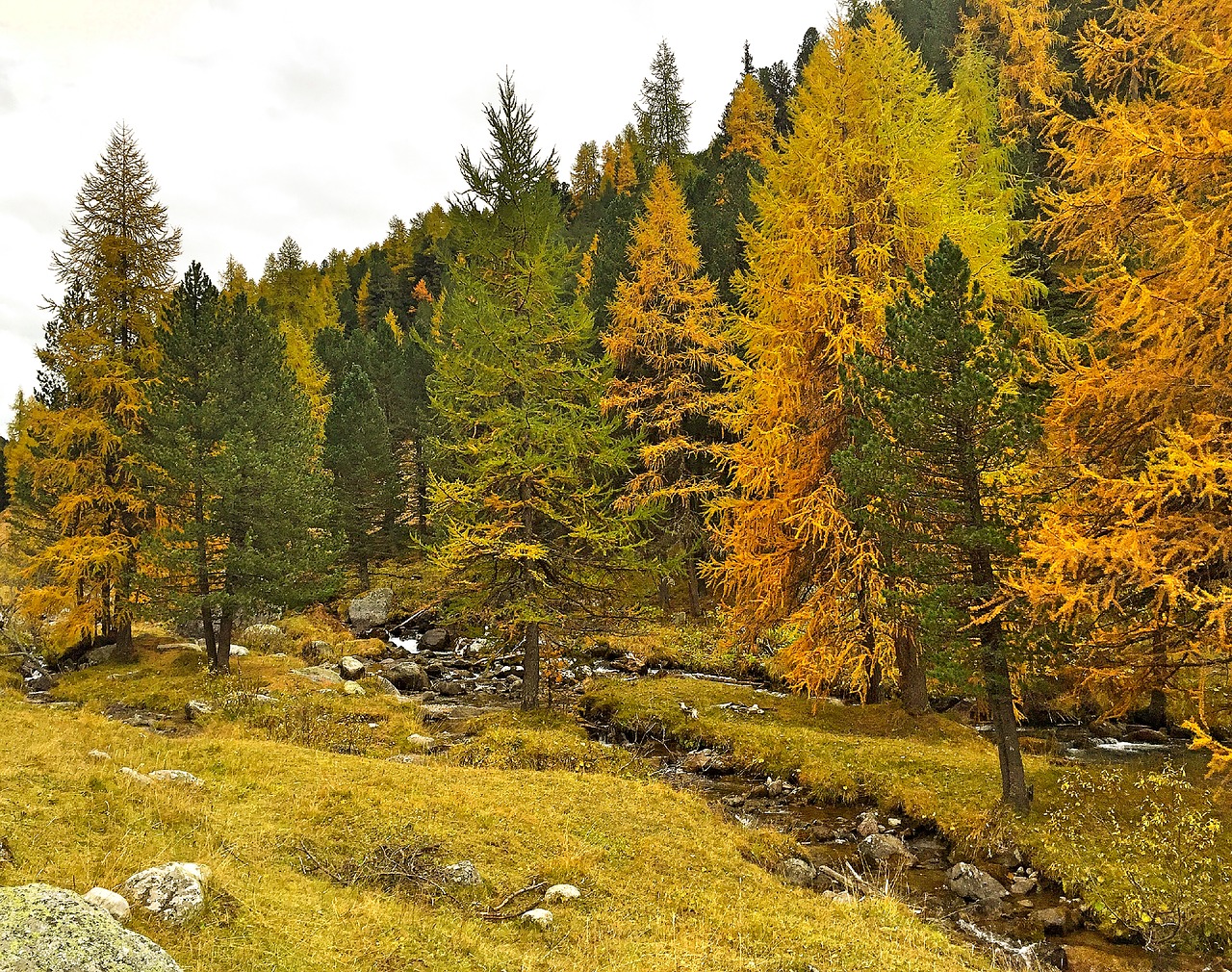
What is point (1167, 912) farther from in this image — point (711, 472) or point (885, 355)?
point (711, 472)

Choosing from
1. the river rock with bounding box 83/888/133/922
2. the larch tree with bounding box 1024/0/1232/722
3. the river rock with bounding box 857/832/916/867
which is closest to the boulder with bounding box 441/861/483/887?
the river rock with bounding box 83/888/133/922

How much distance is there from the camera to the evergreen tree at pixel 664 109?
5688 centimetres

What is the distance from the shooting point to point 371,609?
37188mm

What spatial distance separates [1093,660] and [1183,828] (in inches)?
105

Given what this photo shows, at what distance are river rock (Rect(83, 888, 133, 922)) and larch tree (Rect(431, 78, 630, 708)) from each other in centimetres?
1222

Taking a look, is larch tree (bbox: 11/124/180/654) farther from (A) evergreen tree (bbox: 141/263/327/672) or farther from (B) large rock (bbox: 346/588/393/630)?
(B) large rock (bbox: 346/588/393/630)

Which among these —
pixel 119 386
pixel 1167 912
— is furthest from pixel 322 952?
pixel 119 386

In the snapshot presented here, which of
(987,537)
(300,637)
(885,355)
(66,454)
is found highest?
(885,355)

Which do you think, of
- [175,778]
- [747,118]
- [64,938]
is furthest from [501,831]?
[747,118]

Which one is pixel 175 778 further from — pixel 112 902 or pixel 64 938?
pixel 64 938

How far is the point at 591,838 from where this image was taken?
1079 centimetres

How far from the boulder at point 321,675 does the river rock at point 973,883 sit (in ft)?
61.3

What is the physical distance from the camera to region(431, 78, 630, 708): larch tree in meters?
18.9

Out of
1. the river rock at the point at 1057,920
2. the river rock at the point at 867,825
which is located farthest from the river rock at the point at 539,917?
the river rock at the point at 867,825
